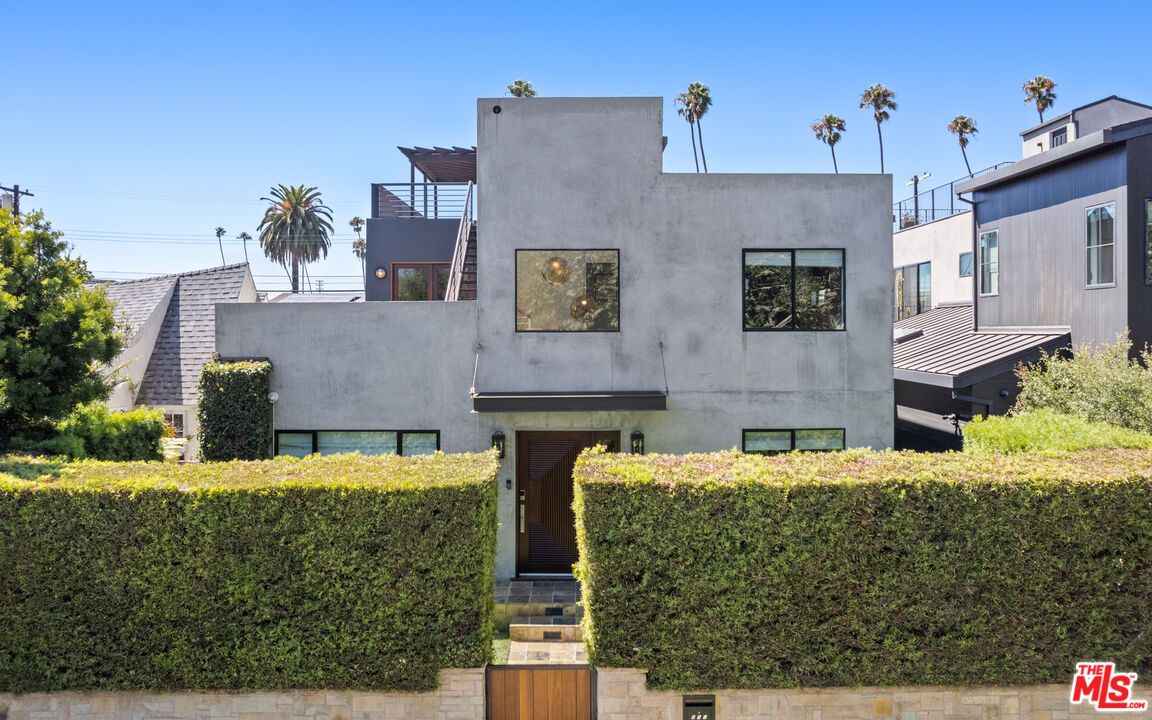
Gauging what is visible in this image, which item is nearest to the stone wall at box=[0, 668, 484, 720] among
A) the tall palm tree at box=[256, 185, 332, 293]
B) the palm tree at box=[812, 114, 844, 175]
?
the palm tree at box=[812, 114, 844, 175]

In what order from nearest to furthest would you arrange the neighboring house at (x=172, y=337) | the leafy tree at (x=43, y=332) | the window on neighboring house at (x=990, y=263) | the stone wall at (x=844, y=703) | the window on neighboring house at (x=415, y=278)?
the stone wall at (x=844, y=703) → the leafy tree at (x=43, y=332) → the window on neighboring house at (x=990, y=263) → the window on neighboring house at (x=415, y=278) → the neighboring house at (x=172, y=337)

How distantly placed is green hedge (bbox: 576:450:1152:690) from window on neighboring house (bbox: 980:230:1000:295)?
10031 millimetres

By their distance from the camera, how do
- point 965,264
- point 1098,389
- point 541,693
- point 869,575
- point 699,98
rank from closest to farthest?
point 869,575, point 541,693, point 1098,389, point 965,264, point 699,98

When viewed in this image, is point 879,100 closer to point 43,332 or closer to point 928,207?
point 928,207

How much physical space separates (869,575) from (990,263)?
12.2 m

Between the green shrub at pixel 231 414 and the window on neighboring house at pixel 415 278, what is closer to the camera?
the green shrub at pixel 231 414

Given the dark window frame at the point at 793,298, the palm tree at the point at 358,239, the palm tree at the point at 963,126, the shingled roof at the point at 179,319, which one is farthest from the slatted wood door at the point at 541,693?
the palm tree at the point at 358,239

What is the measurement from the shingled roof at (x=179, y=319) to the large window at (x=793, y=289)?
13.3 m

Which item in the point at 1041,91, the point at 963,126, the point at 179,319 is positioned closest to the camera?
the point at 179,319

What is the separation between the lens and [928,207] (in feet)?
70.8

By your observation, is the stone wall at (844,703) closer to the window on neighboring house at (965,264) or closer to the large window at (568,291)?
the large window at (568,291)

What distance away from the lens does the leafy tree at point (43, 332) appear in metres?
9.15

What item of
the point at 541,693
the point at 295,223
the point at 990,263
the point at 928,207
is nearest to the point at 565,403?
the point at 541,693

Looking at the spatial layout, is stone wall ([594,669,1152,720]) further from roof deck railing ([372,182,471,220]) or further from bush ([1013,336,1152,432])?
roof deck railing ([372,182,471,220])
